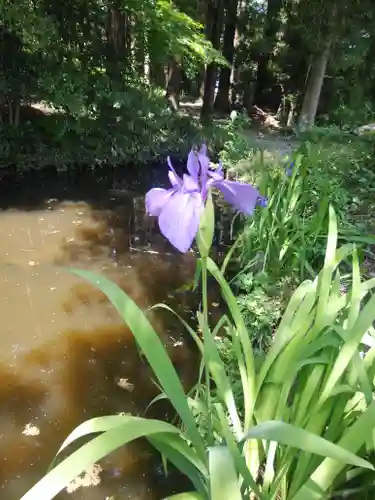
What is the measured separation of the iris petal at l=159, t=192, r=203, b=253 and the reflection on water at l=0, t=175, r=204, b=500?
0.44 meters

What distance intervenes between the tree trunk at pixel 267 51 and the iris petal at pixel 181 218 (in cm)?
1019

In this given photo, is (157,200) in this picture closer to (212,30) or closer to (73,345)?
(73,345)

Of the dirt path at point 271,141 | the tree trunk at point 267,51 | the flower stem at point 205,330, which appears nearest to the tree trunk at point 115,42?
the dirt path at point 271,141

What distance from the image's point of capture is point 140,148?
7801mm

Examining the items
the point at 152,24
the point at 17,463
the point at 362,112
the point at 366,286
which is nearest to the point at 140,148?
the point at 152,24

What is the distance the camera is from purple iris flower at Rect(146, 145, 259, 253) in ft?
2.76

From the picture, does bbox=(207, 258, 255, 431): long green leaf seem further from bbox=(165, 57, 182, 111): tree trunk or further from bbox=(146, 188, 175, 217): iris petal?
bbox=(165, 57, 182, 111): tree trunk

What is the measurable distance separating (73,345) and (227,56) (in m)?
9.41

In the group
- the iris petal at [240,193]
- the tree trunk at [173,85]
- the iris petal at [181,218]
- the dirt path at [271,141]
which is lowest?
the dirt path at [271,141]

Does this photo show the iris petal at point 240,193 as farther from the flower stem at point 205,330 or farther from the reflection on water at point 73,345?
the reflection on water at point 73,345

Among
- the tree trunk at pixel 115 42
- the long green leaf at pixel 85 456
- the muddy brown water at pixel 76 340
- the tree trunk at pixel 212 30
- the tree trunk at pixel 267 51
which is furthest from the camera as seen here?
the tree trunk at pixel 267 51

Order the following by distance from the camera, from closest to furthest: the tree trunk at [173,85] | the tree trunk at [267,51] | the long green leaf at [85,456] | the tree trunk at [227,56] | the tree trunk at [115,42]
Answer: the long green leaf at [85,456] < the tree trunk at [115,42] < the tree trunk at [173,85] < the tree trunk at [267,51] < the tree trunk at [227,56]

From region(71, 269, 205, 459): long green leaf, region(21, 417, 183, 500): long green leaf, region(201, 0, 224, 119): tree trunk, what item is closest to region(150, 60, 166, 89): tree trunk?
region(201, 0, 224, 119): tree trunk

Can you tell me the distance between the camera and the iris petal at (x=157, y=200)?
0.89 meters
